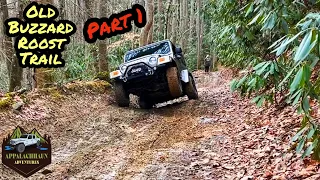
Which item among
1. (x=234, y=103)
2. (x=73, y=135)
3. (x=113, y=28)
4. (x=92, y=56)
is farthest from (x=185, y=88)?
(x=92, y=56)

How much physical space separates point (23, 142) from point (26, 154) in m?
0.29

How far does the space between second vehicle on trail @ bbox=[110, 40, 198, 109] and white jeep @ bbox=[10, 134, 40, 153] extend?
12.0ft

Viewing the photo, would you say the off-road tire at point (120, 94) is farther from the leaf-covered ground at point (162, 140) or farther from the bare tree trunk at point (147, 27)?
the bare tree trunk at point (147, 27)

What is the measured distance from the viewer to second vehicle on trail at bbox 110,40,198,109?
27.4ft

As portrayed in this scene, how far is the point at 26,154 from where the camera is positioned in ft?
15.1

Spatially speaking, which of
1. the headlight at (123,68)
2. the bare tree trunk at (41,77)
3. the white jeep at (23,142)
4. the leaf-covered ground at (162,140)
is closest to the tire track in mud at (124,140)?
the leaf-covered ground at (162,140)

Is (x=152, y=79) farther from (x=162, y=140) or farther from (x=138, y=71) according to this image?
(x=162, y=140)

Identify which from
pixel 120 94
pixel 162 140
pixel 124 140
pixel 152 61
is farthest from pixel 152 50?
pixel 162 140

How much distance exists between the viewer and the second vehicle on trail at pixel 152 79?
8352mm

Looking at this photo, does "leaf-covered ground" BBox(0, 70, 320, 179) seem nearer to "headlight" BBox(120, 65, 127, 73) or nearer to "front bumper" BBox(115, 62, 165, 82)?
"front bumper" BBox(115, 62, 165, 82)

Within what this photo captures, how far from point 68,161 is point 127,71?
3967 mm

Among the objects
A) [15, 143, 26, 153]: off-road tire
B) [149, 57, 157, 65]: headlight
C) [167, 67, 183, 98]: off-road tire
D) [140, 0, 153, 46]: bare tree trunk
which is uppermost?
[140, 0, 153, 46]: bare tree trunk

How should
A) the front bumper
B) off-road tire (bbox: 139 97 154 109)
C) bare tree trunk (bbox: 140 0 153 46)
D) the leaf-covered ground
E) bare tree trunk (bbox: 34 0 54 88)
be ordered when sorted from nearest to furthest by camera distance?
the leaf-covered ground → the front bumper → bare tree trunk (bbox: 34 0 54 88) → off-road tire (bbox: 139 97 154 109) → bare tree trunk (bbox: 140 0 153 46)

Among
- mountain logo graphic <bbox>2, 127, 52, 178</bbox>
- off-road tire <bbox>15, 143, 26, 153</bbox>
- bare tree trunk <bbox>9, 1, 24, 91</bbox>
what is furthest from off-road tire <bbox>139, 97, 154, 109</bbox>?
off-road tire <bbox>15, 143, 26, 153</bbox>
